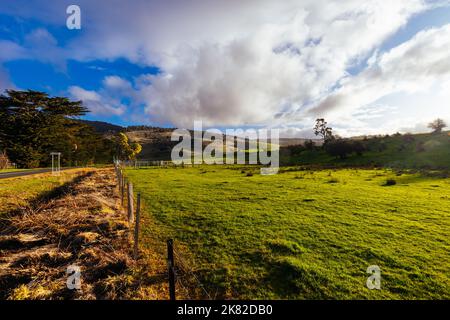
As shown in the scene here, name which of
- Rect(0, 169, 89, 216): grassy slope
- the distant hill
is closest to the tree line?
Rect(0, 169, 89, 216): grassy slope

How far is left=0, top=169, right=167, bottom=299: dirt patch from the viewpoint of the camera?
649 centimetres

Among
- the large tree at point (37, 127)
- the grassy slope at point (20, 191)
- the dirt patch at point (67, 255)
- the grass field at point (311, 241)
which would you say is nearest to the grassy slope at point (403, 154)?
the grass field at point (311, 241)

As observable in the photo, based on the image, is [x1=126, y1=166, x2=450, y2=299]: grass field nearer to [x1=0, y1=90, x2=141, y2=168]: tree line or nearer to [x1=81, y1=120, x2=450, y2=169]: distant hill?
[x1=81, y1=120, x2=450, y2=169]: distant hill

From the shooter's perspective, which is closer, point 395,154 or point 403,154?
point 403,154

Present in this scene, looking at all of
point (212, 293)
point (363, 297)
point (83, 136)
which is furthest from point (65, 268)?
point (83, 136)

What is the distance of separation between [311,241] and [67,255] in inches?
381

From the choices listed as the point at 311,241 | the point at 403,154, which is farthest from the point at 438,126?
the point at 311,241

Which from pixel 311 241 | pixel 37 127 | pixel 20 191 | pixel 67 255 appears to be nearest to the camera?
pixel 67 255

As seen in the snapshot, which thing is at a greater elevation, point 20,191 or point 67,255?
point 20,191

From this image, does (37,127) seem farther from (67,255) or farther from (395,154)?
(395,154)

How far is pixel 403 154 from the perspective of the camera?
51875 mm

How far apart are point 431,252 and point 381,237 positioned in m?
1.69

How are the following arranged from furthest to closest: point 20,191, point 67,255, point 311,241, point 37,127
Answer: point 37,127 < point 20,191 < point 311,241 < point 67,255
